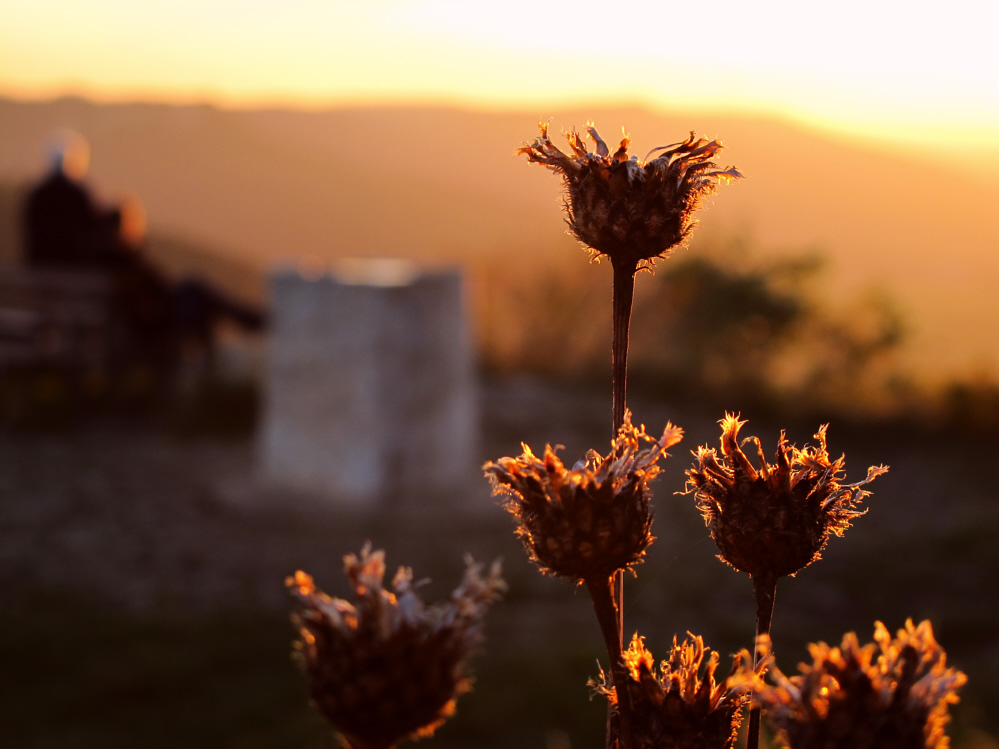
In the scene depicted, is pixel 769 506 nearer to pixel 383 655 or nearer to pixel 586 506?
pixel 586 506

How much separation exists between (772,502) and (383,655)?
31 centimetres

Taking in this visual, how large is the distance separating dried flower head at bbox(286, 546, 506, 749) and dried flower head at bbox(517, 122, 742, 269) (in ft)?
0.86

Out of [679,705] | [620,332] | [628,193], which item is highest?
[628,193]

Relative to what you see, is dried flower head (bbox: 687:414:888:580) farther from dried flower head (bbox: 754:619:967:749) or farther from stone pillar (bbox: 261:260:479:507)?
stone pillar (bbox: 261:260:479:507)

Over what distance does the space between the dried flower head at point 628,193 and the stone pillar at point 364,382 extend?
6541mm

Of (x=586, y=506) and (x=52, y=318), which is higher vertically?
(x=586, y=506)

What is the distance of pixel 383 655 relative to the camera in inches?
27.7

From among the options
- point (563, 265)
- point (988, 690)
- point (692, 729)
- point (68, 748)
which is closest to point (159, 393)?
point (563, 265)

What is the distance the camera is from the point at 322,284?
24.5ft

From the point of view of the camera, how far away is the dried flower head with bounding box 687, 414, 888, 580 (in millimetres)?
825

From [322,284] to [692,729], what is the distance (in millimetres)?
6815

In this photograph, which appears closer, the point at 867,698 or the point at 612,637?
the point at 867,698

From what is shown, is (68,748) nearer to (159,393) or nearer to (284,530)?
(284,530)

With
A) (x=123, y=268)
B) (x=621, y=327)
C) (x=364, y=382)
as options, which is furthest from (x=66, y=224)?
(x=621, y=327)
